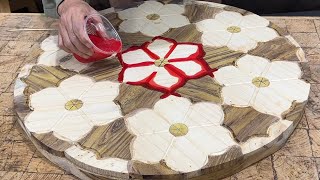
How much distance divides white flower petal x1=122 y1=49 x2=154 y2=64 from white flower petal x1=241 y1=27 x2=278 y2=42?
0.28m

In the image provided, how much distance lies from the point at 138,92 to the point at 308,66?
0.41 meters

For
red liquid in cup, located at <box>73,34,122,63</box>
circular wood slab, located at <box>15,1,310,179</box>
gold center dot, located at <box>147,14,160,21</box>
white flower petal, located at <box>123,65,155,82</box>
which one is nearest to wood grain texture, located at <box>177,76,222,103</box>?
circular wood slab, located at <box>15,1,310,179</box>

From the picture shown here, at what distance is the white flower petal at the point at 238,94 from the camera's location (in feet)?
2.94

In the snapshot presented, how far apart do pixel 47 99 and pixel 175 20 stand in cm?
46

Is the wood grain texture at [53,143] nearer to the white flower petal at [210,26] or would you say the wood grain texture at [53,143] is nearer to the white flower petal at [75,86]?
the white flower petal at [75,86]

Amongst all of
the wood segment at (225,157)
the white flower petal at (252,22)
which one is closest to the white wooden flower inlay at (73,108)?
the wood segment at (225,157)

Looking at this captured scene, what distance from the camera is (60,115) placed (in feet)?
2.92

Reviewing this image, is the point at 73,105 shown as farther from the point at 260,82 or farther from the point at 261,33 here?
the point at 261,33

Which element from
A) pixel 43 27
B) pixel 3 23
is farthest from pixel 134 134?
pixel 3 23

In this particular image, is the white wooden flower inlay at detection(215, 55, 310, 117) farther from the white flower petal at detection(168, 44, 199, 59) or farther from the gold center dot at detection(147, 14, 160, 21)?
the gold center dot at detection(147, 14, 160, 21)

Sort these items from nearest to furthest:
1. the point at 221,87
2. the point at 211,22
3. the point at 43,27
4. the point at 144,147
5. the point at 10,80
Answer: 1. the point at 144,147
2. the point at 221,87
3. the point at 10,80
4. the point at 211,22
5. the point at 43,27

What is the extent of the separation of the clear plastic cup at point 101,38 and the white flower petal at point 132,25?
134mm

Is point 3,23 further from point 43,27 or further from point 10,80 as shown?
point 10,80

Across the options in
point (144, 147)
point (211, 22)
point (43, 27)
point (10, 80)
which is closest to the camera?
point (144, 147)
